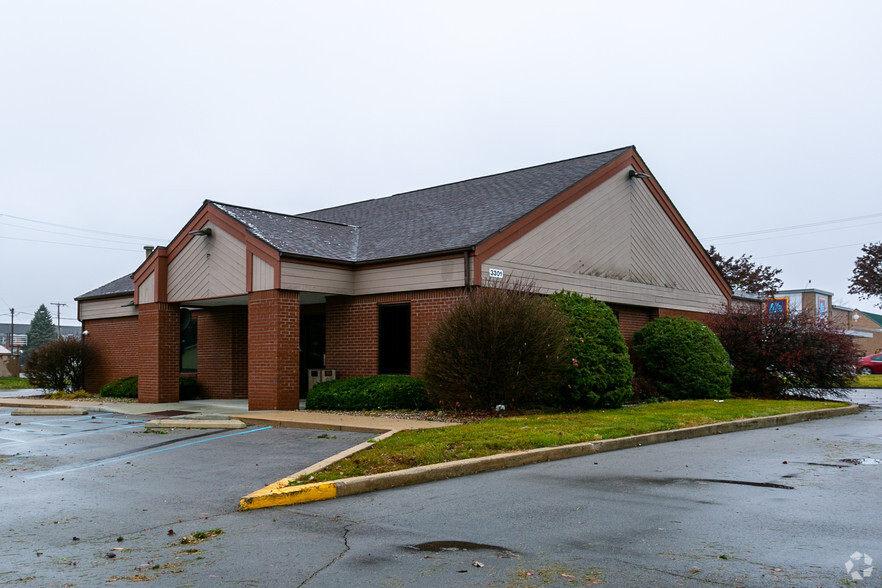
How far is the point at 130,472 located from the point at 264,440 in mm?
3141

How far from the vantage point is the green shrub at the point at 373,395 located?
53.6 feet

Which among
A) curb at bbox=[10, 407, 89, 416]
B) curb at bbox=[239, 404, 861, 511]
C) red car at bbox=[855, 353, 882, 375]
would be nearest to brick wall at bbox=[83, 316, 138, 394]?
curb at bbox=[10, 407, 89, 416]

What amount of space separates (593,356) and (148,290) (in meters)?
12.8

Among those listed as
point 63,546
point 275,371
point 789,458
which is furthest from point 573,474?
point 275,371

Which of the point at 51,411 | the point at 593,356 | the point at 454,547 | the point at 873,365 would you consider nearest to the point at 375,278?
the point at 593,356

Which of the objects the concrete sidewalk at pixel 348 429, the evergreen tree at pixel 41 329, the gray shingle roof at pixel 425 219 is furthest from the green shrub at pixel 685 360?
the evergreen tree at pixel 41 329

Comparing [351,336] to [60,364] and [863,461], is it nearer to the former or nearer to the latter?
[863,461]

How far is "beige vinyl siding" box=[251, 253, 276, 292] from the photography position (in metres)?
17.7

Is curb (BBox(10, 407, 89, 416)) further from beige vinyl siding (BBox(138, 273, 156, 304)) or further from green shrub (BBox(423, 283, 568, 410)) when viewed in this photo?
green shrub (BBox(423, 283, 568, 410))

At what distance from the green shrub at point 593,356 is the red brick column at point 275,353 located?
6013mm

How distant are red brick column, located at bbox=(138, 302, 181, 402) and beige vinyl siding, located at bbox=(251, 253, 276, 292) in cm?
457

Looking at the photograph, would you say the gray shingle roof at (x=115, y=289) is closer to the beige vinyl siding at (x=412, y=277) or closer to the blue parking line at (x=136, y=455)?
the beige vinyl siding at (x=412, y=277)

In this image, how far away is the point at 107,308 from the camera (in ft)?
87.2

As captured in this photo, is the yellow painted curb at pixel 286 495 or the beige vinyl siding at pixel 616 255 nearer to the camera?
the yellow painted curb at pixel 286 495
